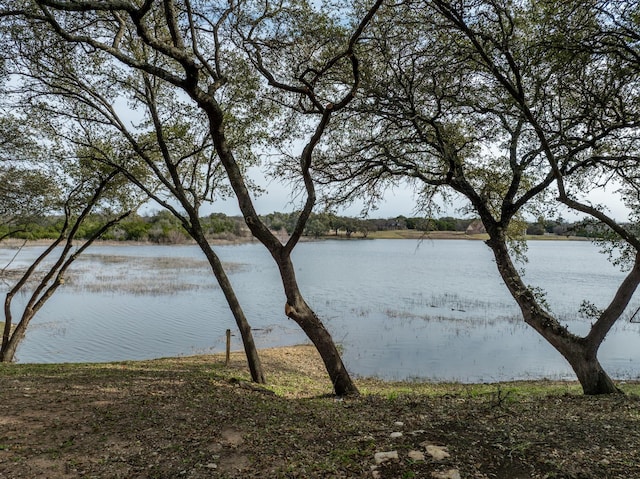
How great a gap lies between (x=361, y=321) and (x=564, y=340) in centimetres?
1262

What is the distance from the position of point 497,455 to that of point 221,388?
4.25m

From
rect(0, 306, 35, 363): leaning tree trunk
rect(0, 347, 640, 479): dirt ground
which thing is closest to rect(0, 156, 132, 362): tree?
rect(0, 306, 35, 363): leaning tree trunk

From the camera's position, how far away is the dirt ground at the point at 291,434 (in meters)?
3.59

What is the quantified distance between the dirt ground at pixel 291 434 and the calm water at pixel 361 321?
16.1ft

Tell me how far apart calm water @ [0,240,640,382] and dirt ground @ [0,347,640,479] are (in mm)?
4908

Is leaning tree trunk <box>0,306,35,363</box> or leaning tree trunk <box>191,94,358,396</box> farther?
leaning tree trunk <box>0,306,35,363</box>

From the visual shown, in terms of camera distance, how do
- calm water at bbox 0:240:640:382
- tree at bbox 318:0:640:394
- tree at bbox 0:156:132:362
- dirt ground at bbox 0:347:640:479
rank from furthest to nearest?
calm water at bbox 0:240:640:382
tree at bbox 0:156:132:362
tree at bbox 318:0:640:394
dirt ground at bbox 0:347:640:479

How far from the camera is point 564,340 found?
7574mm

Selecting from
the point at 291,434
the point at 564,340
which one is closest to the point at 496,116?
the point at 564,340

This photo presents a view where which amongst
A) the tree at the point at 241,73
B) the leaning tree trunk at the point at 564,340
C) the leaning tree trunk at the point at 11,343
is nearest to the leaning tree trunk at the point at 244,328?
the tree at the point at 241,73

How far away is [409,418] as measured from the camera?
16.0 ft

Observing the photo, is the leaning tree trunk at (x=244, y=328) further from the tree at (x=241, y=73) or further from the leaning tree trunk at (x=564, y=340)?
the leaning tree trunk at (x=564, y=340)

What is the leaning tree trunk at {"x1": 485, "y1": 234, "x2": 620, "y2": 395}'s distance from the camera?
7258mm

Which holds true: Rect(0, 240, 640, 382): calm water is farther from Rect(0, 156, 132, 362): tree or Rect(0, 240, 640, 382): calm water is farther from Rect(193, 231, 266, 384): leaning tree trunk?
Rect(193, 231, 266, 384): leaning tree trunk
